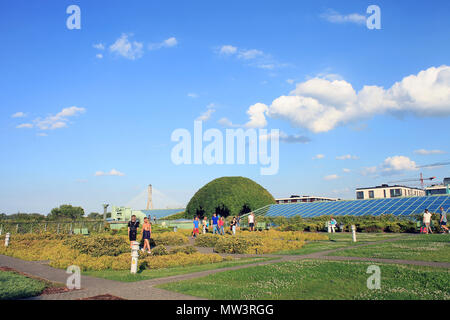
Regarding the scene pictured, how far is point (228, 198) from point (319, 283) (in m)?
43.4

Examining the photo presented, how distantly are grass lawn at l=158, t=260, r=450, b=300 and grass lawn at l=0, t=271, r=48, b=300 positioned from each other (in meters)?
3.17

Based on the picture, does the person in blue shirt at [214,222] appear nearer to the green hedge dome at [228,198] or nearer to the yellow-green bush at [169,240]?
the yellow-green bush at [169,240]

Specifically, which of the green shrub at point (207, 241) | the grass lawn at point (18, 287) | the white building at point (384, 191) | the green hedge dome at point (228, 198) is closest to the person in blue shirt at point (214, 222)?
the green shrub at point (207, 241)

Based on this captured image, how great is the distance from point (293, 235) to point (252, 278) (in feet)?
47.8

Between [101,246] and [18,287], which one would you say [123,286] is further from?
[101,246]

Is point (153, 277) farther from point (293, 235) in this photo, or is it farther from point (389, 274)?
point (293, 235)

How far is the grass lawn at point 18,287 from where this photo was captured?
24.2 feet

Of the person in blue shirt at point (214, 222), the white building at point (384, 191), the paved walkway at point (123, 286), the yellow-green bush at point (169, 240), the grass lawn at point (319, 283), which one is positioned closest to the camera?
the grass lawn at point (319, 283)

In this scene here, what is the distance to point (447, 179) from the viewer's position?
8106cm

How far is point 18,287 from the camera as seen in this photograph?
8078 millimetres

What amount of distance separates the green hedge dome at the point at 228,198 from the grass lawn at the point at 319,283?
40.8 metres

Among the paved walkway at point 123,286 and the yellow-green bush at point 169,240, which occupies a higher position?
the paved walkway at point 123,286
